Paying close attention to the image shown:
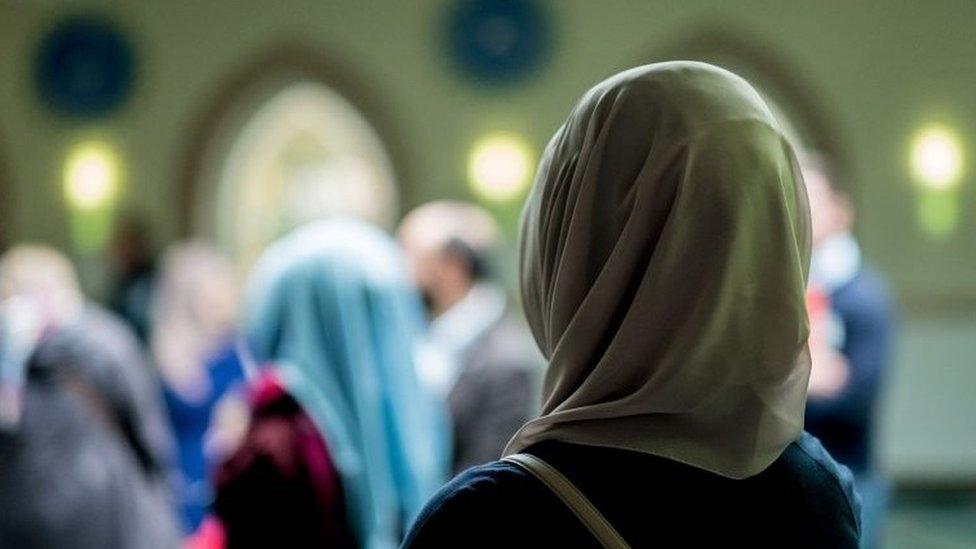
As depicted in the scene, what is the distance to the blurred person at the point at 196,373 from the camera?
516cm

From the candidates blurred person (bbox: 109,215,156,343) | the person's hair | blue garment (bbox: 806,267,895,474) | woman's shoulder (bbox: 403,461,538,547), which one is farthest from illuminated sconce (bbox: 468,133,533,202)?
woman's shoulder (bbox: 403,461,538,547)

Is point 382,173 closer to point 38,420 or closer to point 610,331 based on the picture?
point 38,420

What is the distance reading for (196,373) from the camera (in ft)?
17.5

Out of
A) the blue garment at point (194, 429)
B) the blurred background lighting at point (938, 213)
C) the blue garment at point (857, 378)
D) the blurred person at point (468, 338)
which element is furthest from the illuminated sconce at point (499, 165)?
the blue garment at point (857, 378)

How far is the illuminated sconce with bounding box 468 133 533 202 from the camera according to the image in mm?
9359

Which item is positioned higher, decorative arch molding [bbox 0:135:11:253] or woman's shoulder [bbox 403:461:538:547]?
woman's shoulder [bbox 403:461:538:547]

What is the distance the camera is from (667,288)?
121 cm

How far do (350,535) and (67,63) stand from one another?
26.4ft

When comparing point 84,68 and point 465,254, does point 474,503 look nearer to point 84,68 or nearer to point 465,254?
point 465,254

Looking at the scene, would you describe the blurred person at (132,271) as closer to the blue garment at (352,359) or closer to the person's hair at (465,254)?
the person's hair at (465,254)

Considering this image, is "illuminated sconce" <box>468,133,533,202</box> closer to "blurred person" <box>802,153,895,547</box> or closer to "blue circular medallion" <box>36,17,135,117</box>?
"blue circular medallion" <box>36,17,135,117</box>

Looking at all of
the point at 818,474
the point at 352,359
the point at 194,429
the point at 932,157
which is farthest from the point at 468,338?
the point at 932,157

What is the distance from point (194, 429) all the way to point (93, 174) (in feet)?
16.4

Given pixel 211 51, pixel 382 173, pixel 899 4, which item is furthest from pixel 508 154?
pixel 899 4
